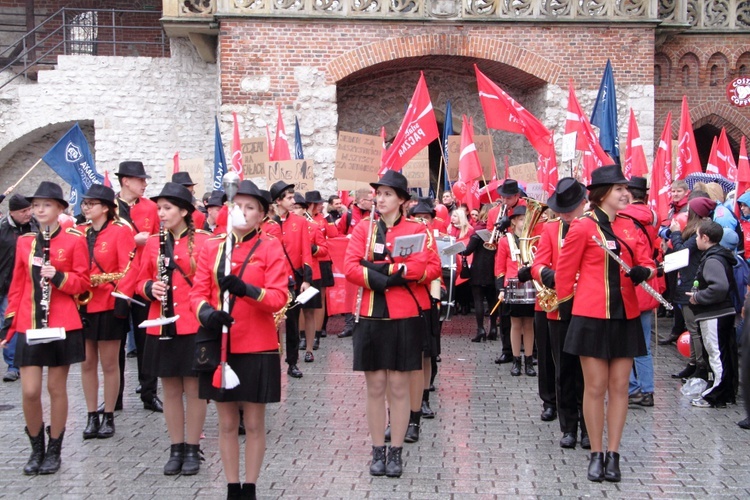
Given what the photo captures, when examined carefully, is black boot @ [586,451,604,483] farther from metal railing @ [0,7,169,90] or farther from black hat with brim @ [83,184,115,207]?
metal railing @ [0,7,169,90]

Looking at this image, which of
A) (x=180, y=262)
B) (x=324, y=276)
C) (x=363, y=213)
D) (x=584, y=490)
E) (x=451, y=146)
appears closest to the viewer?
(x=584, y=490)

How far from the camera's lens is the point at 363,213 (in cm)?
1418

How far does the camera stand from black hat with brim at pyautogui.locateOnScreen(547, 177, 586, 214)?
7.09 m

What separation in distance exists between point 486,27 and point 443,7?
39.0 inches

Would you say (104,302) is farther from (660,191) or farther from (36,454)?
(660,191)

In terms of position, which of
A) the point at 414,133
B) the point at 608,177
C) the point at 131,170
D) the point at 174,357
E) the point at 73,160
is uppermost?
the point at 414,133

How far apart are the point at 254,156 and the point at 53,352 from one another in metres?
8.19

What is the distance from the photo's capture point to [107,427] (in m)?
7.77

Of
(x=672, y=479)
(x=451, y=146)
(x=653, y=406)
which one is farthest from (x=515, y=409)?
(x=451, y=146)

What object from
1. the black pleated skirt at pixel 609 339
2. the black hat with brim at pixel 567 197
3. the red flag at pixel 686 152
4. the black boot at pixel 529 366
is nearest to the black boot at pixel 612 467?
the black pleated skirt at pixel 609 339

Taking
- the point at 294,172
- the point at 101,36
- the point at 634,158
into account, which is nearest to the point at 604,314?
the point at 634,158

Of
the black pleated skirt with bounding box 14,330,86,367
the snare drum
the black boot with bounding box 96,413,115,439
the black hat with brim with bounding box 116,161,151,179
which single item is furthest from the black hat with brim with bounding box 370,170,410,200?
the snare drum

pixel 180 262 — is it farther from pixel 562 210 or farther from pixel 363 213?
pixel 363 213

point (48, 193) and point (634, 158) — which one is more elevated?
point (634, 158)
